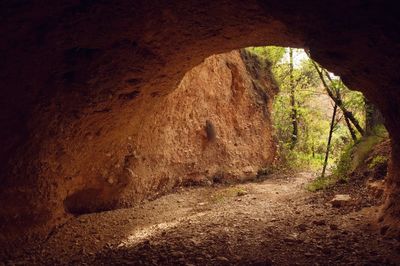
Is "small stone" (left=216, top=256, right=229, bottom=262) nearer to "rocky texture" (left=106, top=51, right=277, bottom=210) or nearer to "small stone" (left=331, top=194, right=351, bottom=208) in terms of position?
"small stone" (left=331, top=194, right=351, bottom=208)

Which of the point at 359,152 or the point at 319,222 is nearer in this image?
the point at 319,222

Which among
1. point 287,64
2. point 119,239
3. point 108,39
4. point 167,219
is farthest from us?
point 287,64

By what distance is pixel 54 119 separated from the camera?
3.46m

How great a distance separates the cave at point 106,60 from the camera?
2660 millimetres

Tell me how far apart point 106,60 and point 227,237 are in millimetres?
2538

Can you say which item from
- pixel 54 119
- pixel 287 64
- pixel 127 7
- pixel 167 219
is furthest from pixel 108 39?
pixel 287 64

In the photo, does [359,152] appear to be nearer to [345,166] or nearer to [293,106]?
[345,166]

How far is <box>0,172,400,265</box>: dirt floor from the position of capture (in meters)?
2.89

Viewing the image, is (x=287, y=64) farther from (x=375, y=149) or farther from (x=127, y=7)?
(x=127, y=7)

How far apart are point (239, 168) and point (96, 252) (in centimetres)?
551

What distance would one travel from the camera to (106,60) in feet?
11.5

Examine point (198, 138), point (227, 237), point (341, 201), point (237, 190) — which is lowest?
point (237, 190)

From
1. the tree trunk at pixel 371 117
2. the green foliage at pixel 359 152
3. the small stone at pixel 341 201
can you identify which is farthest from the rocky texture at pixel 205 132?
the tree trunk at pixel 371 117

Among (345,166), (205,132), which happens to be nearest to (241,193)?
(205,132)
